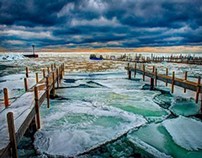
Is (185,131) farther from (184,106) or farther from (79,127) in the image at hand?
(79,127)

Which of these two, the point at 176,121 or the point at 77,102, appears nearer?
the point at 176,121

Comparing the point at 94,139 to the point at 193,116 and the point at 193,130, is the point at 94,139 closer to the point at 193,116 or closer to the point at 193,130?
the point at 193,130

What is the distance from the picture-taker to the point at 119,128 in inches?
359

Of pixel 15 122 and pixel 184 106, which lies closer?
pixel 15 122

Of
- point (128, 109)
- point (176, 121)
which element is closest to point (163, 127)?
point (176, 121)

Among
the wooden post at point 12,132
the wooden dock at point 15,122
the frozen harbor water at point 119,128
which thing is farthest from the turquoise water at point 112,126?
the wooden post at point 12,132

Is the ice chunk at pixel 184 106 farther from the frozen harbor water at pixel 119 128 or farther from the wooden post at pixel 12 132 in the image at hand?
the wooden post at pixel 12 132

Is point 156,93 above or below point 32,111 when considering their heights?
below

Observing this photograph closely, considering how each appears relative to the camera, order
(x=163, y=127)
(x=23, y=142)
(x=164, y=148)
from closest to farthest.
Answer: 1. (x=164, y=148)
2. (x=23, y=142)
3. (x=163, y=127)

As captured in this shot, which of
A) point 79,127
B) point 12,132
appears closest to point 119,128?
point 79,127

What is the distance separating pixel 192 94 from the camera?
1598cm

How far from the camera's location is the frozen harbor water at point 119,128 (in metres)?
7.17

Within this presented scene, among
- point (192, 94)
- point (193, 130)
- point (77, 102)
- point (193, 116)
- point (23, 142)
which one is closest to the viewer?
point (23, 142)

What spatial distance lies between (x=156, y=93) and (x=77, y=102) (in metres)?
7.30
